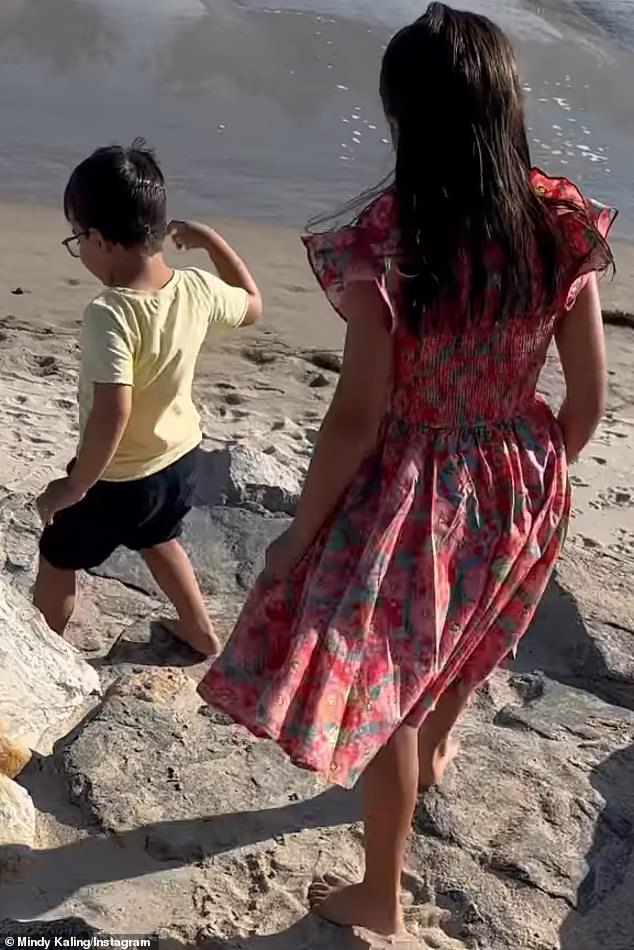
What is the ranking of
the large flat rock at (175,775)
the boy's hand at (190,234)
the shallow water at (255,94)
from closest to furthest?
the large flat rock at (175,775), the boy's hand at (190,234), the shallow water at (255,94)

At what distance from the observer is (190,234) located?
2977 millimetres

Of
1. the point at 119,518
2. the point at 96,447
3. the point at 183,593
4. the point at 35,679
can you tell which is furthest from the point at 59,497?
the point at 183,593

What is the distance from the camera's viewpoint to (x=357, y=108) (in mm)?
9883

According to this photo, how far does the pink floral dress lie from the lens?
212 cm

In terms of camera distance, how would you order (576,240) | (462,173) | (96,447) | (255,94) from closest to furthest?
(462,173) < (576,240) < (96,447) < (255,94)

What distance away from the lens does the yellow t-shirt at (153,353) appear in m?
2.79

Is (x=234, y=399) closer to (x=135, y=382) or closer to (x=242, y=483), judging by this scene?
(x=242, y=483)

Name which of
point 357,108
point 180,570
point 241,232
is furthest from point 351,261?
point 357,108

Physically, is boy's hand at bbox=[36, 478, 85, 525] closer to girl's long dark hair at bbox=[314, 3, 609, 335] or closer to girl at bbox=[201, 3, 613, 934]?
girl at bbox=[201, 3, 613, 934]

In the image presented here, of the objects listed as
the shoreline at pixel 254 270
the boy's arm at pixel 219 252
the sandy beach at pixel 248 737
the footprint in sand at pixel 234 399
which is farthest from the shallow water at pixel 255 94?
the boy's arm at pixel 219 252

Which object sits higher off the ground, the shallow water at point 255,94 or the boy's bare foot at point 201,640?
the shallow water at point 255,94

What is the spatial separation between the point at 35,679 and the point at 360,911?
867mm

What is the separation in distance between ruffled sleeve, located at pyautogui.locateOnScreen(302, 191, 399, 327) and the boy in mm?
800

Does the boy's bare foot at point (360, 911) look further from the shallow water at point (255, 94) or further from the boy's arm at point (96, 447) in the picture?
the shallow water at point (255, 94)
